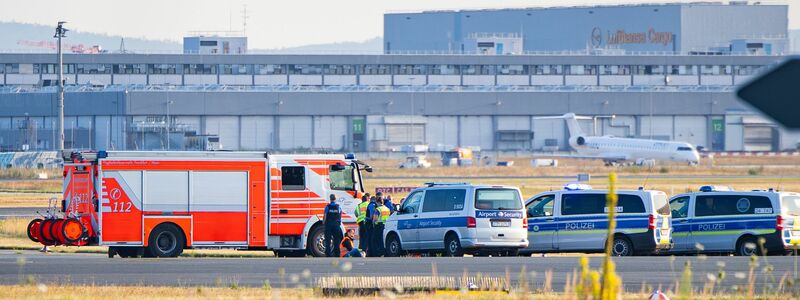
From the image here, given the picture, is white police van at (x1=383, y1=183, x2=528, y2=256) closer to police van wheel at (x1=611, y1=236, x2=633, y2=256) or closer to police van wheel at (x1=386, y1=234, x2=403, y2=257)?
police van wheel at (x1=386, y1=234, x2=403, y2=257)

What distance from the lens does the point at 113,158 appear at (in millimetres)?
26781

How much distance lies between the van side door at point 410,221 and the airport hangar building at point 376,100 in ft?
236

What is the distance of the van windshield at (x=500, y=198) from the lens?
27.4 metres

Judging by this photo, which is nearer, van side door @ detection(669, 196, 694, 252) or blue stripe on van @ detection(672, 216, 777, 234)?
blue stripe on van @ detection(672, 216, 777, 234)

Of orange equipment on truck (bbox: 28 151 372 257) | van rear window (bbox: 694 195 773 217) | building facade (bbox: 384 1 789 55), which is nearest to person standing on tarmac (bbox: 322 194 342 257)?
orange equipment on truck (bbox: 28 151 372 257)

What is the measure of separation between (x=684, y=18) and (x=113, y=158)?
115 meters

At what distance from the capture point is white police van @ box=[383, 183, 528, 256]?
27.2 meters

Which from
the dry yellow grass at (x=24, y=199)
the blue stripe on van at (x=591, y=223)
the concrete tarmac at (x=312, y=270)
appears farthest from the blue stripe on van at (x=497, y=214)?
the dry yellow grass at (x=24, y=199)

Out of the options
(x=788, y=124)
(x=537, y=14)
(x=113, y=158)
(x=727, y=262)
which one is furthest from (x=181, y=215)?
(x=537, y=14)

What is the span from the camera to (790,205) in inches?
1098

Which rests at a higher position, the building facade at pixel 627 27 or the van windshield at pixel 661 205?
the building facade at pixel 627 27

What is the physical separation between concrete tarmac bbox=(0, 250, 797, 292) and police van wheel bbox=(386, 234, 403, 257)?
3.49 meters

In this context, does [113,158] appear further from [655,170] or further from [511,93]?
[511,93]

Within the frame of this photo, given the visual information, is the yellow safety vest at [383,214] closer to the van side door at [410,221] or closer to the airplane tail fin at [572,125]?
the van side door at [410,221]
